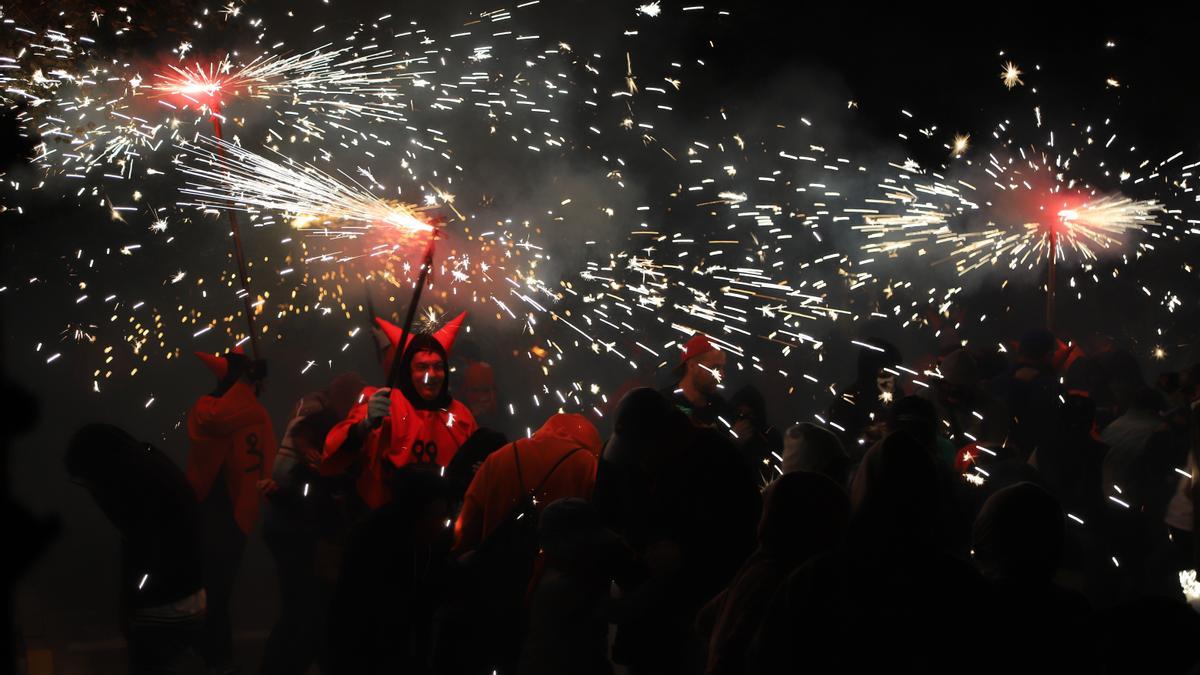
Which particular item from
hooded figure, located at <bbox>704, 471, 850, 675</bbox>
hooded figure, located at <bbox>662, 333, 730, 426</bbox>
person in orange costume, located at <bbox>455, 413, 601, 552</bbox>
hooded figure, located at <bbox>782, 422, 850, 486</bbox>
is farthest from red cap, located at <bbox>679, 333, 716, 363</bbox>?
hooded figure, located at <bbox>704, 471, 850, 675</bbox>

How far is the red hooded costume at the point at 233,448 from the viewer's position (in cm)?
707

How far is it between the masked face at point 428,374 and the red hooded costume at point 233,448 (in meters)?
1.13

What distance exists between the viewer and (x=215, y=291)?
14.8 m

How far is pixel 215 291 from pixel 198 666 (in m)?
9.12

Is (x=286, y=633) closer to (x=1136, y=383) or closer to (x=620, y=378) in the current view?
(x=1136, y=383)

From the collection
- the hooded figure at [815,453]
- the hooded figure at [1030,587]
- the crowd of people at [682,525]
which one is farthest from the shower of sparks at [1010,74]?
the hooded figure at [1030,587]

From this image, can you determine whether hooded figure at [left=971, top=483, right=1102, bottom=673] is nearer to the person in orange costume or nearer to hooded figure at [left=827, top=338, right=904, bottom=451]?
the person in orange costume

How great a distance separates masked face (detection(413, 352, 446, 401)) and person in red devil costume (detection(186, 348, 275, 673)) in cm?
108

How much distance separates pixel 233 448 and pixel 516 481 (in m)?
2.78

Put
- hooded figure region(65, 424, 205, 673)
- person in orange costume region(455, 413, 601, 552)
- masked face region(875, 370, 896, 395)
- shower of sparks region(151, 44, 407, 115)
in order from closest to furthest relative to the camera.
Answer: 1. person in orange costume region(455, 413, 601, 552)
2. hooded figure region(65, 424, 205, 673)
3. masked face region(875, 370, 896, 395)
4. shower of sparks region(151, 44, 407, 115)

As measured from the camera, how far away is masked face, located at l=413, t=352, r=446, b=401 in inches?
264

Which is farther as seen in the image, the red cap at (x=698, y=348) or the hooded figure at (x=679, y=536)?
the red cap at (x=698, y=348)

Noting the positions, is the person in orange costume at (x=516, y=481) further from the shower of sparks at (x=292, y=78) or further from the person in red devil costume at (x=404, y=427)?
the shower of sparks at (x=292, y=78)

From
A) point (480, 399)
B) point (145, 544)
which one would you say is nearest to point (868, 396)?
point (480, 399)
